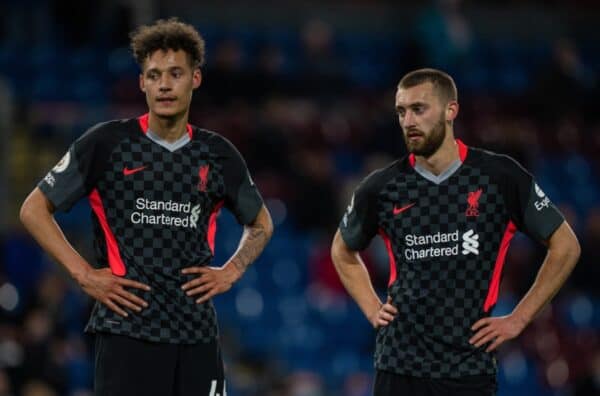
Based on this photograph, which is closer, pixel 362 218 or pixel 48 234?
pixel 48 234

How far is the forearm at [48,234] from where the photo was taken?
19.4 feet

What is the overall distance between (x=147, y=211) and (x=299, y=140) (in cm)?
852

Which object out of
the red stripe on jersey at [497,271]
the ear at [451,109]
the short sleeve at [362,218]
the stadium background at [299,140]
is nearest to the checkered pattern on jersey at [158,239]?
the short sleeve at [362,218]

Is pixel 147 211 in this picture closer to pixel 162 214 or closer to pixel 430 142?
pixel 162 214

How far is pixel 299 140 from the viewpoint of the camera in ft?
47.5

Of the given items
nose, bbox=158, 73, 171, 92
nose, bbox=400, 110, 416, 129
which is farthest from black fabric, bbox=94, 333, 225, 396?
nose, bbox=400, 110, 416, 129

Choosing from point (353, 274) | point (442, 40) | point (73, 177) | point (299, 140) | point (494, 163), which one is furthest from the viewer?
point (442, 40)

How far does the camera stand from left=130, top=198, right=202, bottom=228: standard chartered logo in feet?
19.7

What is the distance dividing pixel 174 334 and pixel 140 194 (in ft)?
2.13

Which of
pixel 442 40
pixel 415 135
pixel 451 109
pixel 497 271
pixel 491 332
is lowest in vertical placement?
pixel 491 332

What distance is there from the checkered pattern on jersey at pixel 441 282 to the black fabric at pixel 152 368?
32.0 inches

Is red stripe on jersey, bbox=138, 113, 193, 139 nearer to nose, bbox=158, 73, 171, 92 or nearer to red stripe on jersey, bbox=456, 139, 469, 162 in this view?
nose, bbox=158, 73, 171, 92

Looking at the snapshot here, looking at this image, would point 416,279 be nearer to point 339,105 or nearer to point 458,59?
point 339,105

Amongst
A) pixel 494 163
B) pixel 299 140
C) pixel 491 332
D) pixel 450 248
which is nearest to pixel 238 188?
pixel 450 248
